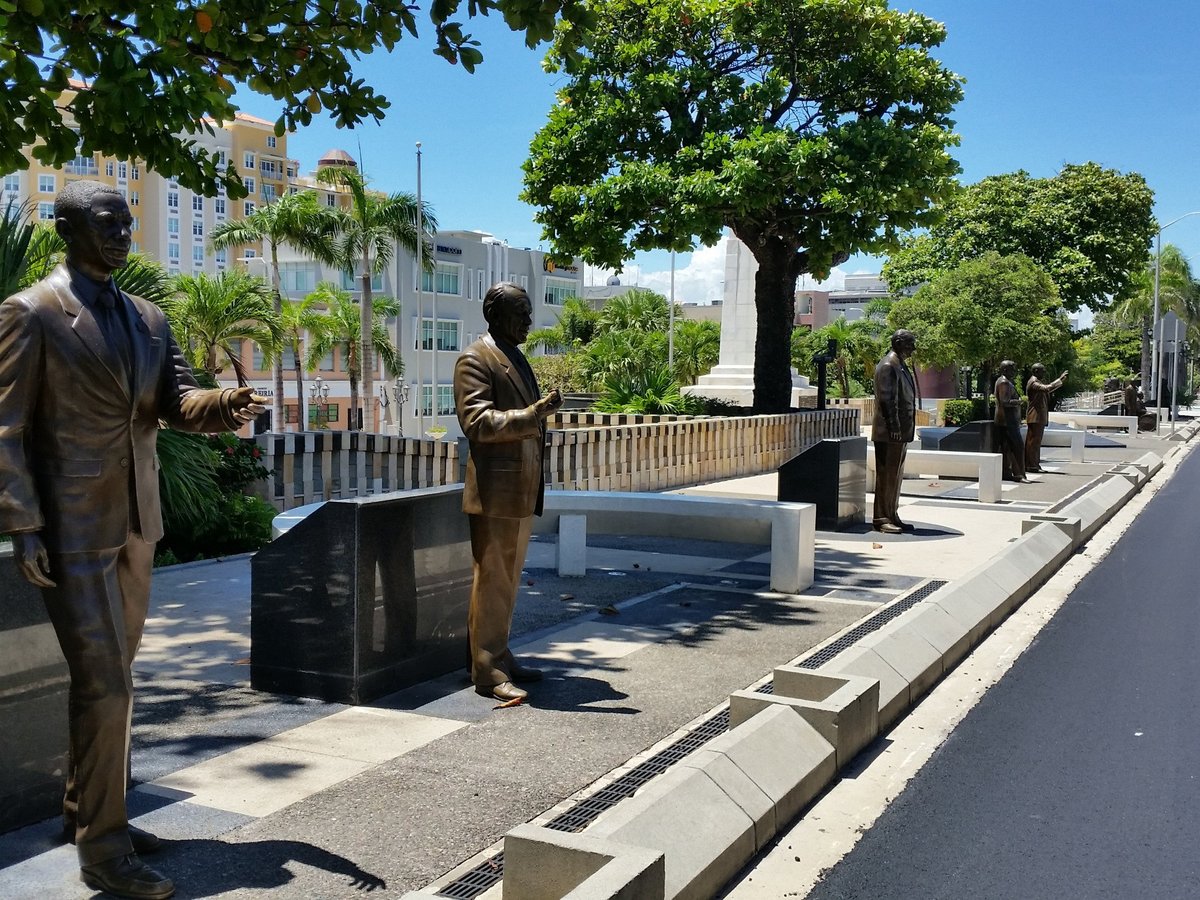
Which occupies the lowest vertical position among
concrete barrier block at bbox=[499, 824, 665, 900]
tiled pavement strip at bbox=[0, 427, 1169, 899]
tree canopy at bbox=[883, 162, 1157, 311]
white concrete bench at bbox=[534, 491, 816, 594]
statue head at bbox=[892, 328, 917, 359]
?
tiled pavement strip at bbox=[0, 427, 1169, 899]

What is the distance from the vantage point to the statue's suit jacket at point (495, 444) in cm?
644

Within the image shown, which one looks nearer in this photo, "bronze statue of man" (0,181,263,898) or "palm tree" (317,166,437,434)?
"bronze statue of man" (0,181,263,898)

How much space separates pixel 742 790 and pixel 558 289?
9102 cm

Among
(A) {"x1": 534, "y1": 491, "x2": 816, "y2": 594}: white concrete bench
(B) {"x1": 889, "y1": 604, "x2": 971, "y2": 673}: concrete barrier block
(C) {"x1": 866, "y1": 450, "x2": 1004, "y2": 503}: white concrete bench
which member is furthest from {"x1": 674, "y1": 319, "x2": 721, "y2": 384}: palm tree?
(B) {"x1": 889, "y1": 604, "x2": 971, "y2": 673}: concrete barrier block

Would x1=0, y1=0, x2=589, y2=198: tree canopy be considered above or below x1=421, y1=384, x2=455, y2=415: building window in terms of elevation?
above

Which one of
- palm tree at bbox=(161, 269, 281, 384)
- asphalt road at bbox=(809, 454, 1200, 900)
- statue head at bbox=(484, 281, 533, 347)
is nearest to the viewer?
asphalt road at bbox=(809, 454, 1200, 900)

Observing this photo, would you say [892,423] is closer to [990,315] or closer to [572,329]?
[990,315]

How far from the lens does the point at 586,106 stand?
2422 cm

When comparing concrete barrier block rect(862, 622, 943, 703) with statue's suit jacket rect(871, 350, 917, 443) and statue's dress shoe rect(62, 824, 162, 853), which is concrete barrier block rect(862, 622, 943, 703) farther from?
statue's suit jacket rect(871, 350, 917, 443)

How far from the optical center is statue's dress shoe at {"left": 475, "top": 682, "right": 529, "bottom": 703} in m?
6.57

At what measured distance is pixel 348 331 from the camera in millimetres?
60812

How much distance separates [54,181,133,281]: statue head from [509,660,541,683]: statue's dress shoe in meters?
3.44

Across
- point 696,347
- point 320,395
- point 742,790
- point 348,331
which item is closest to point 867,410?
point 696,347

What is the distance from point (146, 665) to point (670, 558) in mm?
5739
